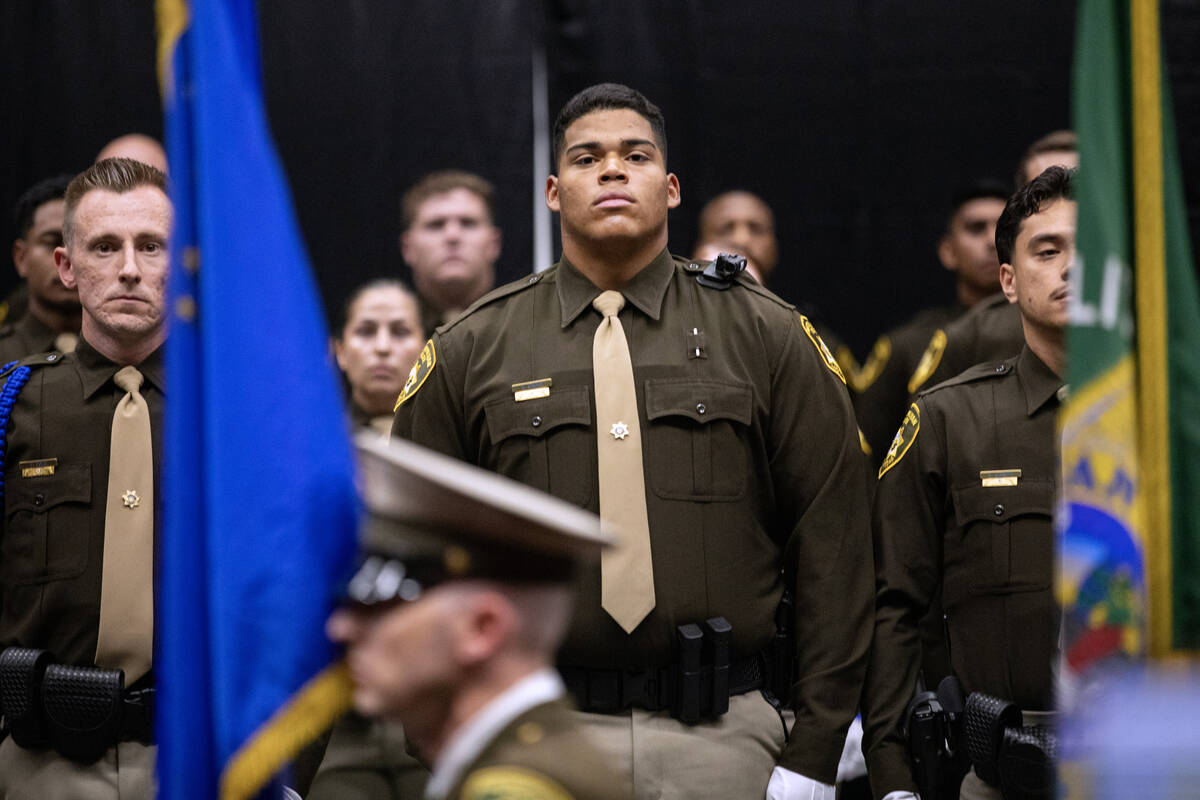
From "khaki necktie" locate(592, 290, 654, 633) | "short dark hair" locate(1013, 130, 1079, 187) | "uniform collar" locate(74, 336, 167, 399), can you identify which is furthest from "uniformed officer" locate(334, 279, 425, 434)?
"short dark hair" locate(1013, 130, 1079, 187)

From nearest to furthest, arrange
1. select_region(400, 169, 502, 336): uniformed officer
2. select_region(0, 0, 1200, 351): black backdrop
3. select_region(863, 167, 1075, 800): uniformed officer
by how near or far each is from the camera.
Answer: select_region(863, 167, 1075, 800): uniformed officer, select_region(400, 169, 502, 336): uniformed officer, select_region(0, 0, 1200, 351): black backdrop

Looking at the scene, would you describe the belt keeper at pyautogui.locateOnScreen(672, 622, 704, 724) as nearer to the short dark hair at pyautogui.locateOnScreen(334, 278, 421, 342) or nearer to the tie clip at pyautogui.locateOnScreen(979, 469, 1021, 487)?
the tie clip at pyautogui.locateOnScreen(979, 469, 1021, 487)

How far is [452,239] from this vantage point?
20.7ft

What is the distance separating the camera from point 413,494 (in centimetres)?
224

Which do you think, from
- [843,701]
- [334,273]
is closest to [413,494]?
[843,701]

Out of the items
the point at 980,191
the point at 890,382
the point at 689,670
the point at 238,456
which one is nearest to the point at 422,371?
the point at 689,670

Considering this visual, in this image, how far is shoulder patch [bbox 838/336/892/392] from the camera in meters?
6.34

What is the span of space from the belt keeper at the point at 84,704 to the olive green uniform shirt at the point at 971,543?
6.45ft

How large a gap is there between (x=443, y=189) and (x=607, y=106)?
2.13 metres

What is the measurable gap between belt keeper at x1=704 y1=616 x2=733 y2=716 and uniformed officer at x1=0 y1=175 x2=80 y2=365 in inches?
120

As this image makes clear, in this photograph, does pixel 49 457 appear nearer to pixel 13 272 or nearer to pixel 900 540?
pixel 900 540

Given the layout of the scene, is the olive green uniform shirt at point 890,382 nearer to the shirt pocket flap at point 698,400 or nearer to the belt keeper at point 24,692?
the shirt pocket flap at point 698,400

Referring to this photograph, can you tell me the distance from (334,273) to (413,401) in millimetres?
2649

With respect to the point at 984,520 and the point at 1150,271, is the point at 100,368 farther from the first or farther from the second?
the point at 1150,271
